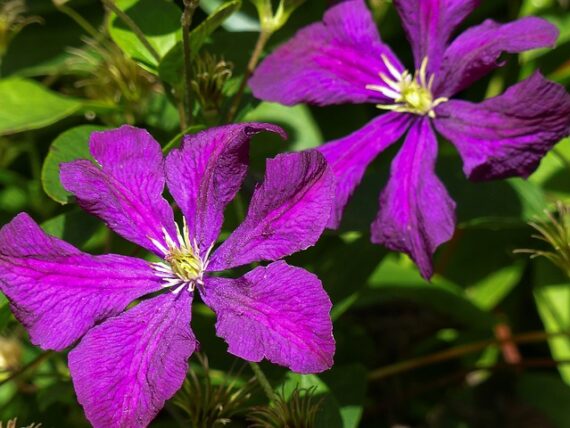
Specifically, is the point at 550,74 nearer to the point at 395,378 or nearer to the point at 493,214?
the point at 493,214

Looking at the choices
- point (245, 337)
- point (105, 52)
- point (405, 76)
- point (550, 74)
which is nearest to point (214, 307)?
point (245, 337)

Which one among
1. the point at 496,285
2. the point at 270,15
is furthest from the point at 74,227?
the point at 496,285

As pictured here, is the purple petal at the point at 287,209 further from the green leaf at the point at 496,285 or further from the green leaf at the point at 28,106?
the green leaf at the point at 496,285

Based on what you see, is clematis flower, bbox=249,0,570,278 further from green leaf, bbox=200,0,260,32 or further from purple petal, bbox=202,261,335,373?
green leaf, bbox=200,0,260,32

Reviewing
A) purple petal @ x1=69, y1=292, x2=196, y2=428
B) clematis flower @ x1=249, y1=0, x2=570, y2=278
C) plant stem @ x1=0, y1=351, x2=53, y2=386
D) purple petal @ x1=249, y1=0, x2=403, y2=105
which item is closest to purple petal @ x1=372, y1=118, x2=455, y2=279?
clematis flower @ x1=249, y1=0, x2=570, y2=278

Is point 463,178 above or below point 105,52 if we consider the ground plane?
below

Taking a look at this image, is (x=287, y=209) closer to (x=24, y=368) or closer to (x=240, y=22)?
(x=24, y=368)
